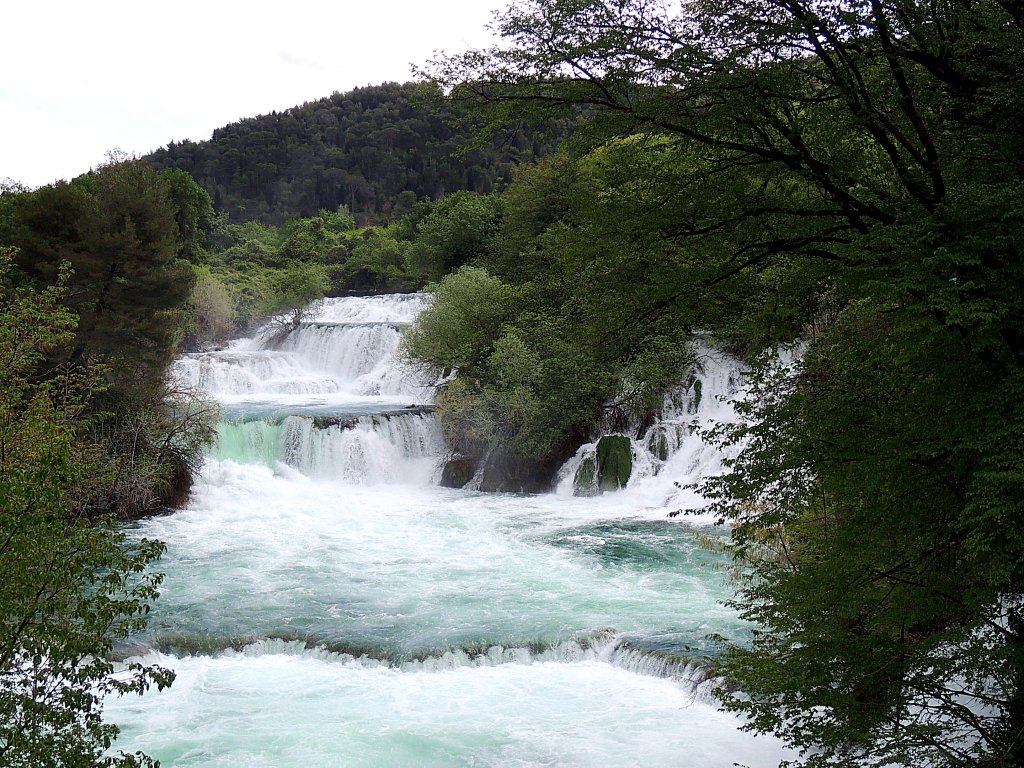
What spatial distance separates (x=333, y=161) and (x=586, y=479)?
2761 inches

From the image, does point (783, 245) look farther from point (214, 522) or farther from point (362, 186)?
point (362, 186)

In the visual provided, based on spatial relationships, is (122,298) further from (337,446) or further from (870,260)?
(870,260)

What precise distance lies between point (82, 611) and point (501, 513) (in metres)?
13.6

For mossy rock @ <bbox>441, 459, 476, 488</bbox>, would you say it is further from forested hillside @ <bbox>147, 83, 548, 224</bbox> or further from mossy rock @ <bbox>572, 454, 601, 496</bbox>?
forested hillside @ <bbox>147, 83, 548, 224</bbox>

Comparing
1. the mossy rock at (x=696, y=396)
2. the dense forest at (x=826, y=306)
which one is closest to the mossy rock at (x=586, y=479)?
the mossy rock at (x=696, y=396)

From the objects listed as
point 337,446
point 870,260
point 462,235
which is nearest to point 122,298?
point 337,446

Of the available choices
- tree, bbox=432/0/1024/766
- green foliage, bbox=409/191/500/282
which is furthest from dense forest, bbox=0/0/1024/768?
green foliage, bbox=409/191/500/282

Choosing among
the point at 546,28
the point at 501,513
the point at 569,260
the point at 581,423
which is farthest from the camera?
the point at 581,423

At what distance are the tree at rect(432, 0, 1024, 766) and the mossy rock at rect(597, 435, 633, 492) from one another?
1271 cm

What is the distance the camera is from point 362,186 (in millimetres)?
79938

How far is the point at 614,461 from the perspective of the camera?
745 inches

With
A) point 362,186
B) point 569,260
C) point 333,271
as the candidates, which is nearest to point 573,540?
point 569,260

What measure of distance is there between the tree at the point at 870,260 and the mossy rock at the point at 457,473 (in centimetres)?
1504

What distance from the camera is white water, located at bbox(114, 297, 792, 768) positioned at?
806 centimetres
